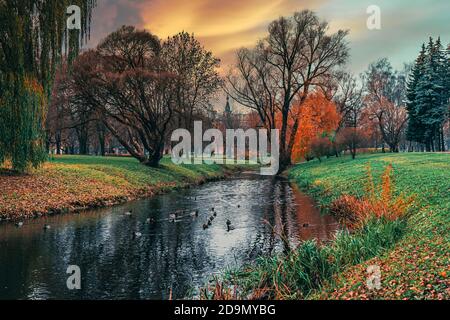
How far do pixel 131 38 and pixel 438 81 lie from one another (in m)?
42.1

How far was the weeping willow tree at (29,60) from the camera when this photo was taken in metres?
18.7

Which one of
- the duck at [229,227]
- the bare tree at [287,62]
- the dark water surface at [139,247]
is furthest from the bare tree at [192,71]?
the duck at [229,227]

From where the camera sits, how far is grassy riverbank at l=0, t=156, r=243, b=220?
20.2 metres

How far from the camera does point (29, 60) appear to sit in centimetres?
1967

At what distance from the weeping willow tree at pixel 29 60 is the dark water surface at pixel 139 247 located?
4347 mm

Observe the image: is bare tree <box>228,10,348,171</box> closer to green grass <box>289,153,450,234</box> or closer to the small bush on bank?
green grass <box>289,153,450,234</box>

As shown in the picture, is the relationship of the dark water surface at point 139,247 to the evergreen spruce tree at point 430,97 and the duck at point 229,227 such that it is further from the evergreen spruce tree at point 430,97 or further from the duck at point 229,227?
the evergreen spruce tree at point 430,97

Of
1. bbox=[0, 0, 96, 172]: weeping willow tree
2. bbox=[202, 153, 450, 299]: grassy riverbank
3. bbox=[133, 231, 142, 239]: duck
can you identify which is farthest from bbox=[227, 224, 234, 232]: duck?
bbox=[0, 0, 96, 172]: weeping willow tree

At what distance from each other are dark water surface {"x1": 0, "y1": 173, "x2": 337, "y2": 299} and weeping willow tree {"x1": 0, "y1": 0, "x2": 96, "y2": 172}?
4.35 meters

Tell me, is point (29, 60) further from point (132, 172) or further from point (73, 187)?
point (132, 172)

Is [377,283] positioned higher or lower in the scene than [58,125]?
lower

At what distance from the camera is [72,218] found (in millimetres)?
19656
